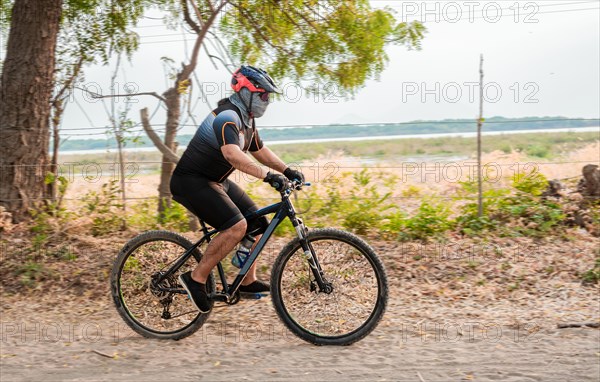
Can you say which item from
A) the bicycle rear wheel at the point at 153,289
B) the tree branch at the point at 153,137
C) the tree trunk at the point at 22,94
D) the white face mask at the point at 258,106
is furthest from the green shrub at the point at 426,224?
the tree trunk at the point at 22,94

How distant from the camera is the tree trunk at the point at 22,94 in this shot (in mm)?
8352

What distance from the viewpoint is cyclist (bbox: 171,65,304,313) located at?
5027mm

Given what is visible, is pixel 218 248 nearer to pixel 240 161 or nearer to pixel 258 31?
pixel 240 161

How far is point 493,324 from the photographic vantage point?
230 inches

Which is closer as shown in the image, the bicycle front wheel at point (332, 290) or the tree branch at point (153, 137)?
the bicycle front wheel at point (332, 290)

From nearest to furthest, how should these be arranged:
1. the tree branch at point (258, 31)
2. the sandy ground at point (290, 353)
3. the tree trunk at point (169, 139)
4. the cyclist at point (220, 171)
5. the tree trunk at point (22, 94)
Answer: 1. the sandy ground at point (290, 353)
2. the cyclist at point (220, 171)
3. the tree trunk at point (22, 94)
4. the tree trunk at point (169, 139)
5. the tree branch at point (258, 31)

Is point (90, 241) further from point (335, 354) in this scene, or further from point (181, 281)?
point (335, 354)

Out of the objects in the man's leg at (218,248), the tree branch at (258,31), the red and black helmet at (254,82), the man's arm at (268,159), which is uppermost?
the tree branch at (258,31)

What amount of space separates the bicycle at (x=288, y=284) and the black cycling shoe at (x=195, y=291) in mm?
99

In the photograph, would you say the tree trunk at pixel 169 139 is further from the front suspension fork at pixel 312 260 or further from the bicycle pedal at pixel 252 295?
the front suspension fork at pixel 312 260

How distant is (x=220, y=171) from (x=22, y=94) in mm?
4451

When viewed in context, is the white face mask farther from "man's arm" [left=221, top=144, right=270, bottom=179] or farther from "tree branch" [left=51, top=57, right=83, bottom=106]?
"tree branch" [left=51, top=57, right=83, bottom=106]

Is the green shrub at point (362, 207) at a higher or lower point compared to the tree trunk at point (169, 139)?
lower

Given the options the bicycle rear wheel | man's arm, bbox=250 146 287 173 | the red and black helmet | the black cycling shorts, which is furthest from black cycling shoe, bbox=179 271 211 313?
the red and black helmet
